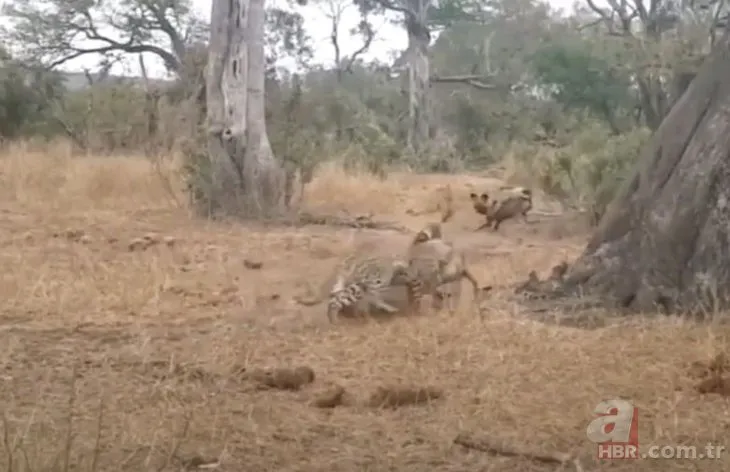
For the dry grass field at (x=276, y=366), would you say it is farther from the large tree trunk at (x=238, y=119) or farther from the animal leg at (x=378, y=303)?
the large tree trunk at (x=238, y=119)

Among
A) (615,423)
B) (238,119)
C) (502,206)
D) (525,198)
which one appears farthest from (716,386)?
(238,119)

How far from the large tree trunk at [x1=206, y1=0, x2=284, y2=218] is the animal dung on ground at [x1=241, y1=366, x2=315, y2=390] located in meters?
4.79

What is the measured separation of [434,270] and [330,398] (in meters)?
1.61

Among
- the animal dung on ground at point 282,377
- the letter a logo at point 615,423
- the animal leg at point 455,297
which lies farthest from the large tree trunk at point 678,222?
the animal dung on ground at point 282,377

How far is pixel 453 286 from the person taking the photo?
14.9 ft

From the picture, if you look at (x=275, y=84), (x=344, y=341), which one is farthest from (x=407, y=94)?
(x=344, y=341)

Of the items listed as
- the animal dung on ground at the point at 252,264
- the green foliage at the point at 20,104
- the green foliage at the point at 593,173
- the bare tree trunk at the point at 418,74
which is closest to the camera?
the animal dung on ground at the point at 252,264

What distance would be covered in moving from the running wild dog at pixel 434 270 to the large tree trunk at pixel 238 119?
3.36 metres

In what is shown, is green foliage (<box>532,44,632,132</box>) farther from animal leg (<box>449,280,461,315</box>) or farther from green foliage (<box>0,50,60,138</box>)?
A: animal leg (<box>449,280,461,315</box>)

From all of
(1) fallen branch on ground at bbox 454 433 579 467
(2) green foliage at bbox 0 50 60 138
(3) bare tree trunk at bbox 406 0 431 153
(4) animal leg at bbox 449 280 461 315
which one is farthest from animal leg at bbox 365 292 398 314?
(3) bare tree trunk at bbox 406 0 431 153

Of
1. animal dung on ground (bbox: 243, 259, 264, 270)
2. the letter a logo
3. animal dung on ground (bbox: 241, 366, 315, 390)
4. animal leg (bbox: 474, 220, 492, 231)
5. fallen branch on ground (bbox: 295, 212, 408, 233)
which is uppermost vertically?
the letter a logo

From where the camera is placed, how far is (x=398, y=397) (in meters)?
2.88

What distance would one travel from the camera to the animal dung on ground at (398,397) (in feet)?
9.42

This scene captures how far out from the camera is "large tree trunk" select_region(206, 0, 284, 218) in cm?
793
